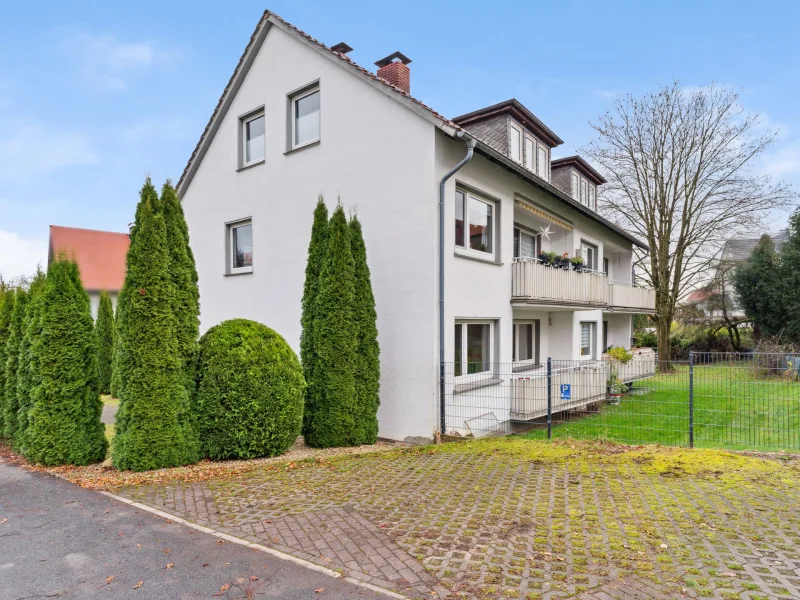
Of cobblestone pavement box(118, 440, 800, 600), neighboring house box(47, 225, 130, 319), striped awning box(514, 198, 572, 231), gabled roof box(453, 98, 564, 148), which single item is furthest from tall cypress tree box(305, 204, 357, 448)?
neighboring house box(47, 225, 130, 319)

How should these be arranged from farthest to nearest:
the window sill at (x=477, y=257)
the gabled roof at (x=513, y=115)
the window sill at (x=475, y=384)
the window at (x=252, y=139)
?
1. the gabled roof at (x=513, y=115)
2. the window at (x=252, y=139)
3. the window sill at (x=477, y=257)
4. the window sill at (x=475, y=384)

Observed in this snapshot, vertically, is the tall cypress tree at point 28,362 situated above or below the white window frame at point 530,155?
below

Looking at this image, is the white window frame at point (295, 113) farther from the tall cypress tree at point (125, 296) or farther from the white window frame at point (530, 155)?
the white window frame at point (530, 155)

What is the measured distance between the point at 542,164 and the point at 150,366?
45.4 feet

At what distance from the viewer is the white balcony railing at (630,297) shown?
1872 centimetres

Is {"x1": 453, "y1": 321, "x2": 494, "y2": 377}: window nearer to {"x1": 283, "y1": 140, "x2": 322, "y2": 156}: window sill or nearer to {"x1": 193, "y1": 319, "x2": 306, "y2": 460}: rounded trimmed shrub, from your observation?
{"x1": 193, "y1": 319, "x2": 306, "y2": 460}: rounded trimmed shrub

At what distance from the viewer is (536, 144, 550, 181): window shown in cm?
1613

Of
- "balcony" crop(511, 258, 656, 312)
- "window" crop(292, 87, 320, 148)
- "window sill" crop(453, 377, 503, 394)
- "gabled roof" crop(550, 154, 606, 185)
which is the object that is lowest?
"window sill" crop(453, 377, 503, 394)

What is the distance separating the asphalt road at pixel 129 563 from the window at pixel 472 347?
6.83 meters

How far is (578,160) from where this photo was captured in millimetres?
20047

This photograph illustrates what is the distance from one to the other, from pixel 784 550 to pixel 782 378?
709 centimetres

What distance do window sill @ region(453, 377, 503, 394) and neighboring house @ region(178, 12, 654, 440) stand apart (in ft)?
0.48

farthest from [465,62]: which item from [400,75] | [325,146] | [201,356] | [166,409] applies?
[166,409]

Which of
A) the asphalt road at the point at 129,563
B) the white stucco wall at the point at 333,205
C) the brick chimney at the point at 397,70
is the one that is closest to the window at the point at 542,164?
the brick chimney at the point at 397,70
